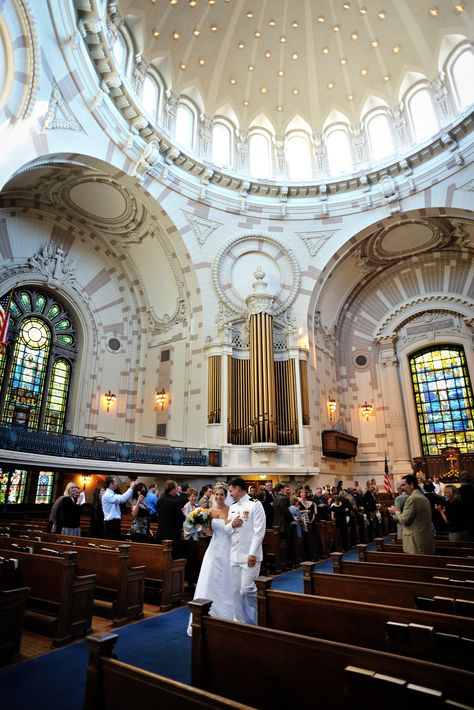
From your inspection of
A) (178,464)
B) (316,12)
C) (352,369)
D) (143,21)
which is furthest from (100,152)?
(352,369)

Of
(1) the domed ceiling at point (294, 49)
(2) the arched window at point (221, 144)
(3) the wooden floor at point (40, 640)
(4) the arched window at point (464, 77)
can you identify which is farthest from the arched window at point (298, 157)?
(3) the wooden floor at point (40, 640)

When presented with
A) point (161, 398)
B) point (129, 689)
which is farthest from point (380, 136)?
point (129, 689)

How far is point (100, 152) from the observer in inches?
521

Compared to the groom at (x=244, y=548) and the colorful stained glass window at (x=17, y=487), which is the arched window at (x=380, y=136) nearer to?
the groom at (x=244, y=548)

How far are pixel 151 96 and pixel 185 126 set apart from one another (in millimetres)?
1804

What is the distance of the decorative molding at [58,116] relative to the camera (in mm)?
11406

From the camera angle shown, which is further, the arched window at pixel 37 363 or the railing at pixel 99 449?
the arched window at pixel 37 363

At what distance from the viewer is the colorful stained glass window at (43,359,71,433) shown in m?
15.1

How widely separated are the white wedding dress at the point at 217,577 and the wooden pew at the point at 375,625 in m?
1.43

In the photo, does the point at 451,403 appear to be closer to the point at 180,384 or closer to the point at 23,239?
the point at 180,384

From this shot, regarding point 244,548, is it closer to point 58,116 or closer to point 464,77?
point 58,116

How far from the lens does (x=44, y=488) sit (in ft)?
45.4

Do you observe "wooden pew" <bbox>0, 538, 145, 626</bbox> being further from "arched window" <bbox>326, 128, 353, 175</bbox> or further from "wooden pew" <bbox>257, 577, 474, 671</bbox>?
"arched window" <bbox>326, 128, 353, 175</bbox>

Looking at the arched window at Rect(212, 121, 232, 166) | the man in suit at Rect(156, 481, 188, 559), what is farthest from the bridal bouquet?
the arched window at Rect(212, 121, 232, 166)
